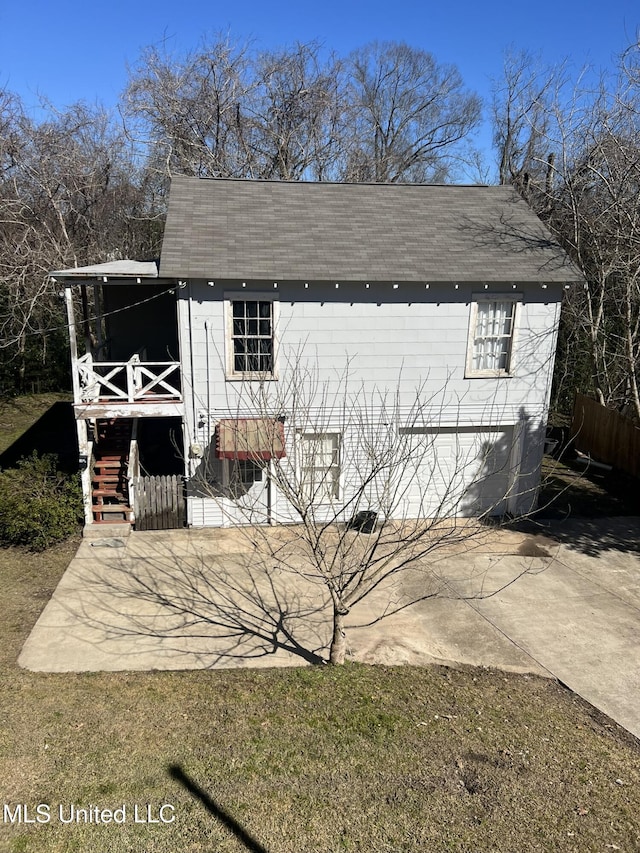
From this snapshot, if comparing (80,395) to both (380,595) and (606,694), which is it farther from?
(606,694)

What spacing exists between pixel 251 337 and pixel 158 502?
4352 mm

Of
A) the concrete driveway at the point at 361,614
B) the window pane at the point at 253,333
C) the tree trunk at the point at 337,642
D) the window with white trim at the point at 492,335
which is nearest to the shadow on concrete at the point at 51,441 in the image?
the concrete driveway at the point at 361,614

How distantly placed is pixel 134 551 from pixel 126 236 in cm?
2006

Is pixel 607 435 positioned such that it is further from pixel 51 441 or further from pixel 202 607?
pixel 51 441

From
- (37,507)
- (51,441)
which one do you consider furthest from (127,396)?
(51,441)

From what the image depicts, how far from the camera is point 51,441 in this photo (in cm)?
1947

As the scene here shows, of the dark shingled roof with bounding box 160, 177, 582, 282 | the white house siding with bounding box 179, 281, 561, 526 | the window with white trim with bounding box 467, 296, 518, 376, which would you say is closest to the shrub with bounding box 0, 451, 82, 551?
the white house siding with bounding box 179, 281, 561, 526

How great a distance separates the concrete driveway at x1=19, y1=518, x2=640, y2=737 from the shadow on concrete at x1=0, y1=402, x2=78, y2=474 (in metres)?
5.93

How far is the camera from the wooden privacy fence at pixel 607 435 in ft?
56.8

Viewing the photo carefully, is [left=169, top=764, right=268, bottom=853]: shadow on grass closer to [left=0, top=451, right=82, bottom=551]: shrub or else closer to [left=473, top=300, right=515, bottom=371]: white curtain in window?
[left=0, top=451, right=82, bottom=551]: shrub

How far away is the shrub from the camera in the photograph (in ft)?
39.0

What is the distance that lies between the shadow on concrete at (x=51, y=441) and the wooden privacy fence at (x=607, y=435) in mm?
14911

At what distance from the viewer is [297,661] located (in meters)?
8.51

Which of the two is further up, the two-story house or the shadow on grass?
the two-story house
